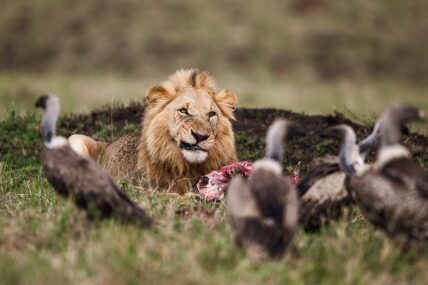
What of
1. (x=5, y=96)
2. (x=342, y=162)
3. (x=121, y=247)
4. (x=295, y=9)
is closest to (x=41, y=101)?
(x=121, y=247)

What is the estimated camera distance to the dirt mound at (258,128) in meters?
10.4

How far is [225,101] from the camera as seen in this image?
28.6 feet

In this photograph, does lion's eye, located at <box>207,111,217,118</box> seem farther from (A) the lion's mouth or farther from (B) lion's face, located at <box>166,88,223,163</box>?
(A) the lion's mouth

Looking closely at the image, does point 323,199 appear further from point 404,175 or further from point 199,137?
point 199,137

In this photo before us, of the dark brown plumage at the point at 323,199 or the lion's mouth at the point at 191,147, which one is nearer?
the dark brown plumage at the point at 323,199

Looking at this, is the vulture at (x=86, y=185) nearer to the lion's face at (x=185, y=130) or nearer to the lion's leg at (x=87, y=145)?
the lion's face at (x=185, y=130)

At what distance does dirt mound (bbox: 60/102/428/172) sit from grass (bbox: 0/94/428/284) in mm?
3776

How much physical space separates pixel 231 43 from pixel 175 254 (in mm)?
24627

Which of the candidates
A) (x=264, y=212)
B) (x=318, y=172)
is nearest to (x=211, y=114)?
(x=318, y=172)

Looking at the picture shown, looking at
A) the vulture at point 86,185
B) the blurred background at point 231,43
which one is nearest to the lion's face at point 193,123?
the vulture at point 86,185

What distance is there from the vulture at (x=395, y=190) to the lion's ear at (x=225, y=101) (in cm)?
306

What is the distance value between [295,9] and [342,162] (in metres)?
27.3

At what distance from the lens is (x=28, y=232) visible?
229 inches

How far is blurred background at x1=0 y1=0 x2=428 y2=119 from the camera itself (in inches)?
1086
